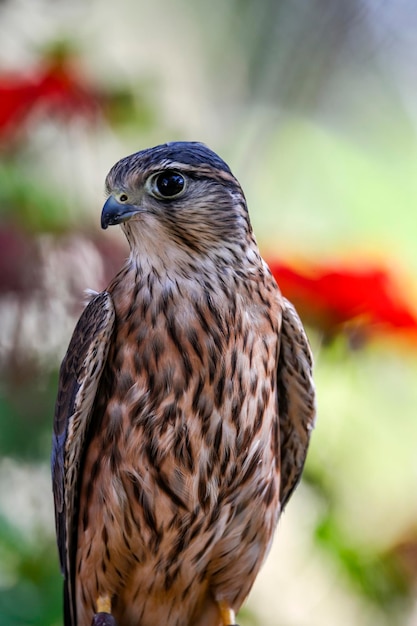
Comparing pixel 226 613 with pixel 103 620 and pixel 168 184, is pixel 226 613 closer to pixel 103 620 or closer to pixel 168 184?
pixel 103 620

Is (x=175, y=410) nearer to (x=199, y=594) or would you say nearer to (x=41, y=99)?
(x=199, y=594)

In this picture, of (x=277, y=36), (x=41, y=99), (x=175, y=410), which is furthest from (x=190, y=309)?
(x=277, y=36)

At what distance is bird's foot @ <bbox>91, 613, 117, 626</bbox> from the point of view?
114 inches

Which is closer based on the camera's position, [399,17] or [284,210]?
[399,17]

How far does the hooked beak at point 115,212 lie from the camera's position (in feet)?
8.65

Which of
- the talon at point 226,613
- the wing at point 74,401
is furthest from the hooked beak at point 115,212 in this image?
the talon at point 226,613

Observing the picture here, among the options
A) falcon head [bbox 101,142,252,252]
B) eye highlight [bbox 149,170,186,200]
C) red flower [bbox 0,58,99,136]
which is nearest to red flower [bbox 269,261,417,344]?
falcon head [bbox 101,142,252,252]

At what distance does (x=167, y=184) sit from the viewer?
2.74 m

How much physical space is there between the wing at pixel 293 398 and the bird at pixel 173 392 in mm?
12

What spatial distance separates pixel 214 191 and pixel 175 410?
60cm

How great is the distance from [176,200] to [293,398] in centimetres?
72

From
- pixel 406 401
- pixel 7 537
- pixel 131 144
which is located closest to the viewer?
pixel 7 537

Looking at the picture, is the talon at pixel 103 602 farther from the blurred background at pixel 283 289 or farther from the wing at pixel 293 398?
the wing at pixel 293 398

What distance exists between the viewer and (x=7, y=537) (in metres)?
2.92
